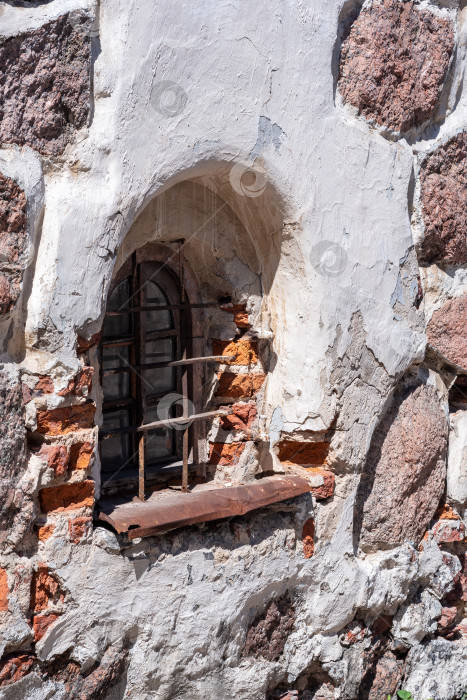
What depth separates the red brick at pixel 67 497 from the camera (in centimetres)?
220

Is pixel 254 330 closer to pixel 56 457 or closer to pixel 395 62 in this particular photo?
pixel 56 457

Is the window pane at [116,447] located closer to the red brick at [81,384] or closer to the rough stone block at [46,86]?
the red brick at [81,384]

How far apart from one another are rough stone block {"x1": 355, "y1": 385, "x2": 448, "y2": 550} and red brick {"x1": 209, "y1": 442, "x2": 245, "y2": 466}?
51cm

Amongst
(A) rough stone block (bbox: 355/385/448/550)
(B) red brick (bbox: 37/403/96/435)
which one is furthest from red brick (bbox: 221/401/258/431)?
(B) red brick (bbox: 37/403/96/435)

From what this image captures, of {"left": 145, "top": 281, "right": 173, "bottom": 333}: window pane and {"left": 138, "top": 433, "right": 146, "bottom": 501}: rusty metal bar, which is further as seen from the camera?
{"left": 145, "top": 281, "right": 173, "bottom": 333}: window pane

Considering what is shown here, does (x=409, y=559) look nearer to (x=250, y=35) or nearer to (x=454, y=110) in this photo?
(x=454, y=110)

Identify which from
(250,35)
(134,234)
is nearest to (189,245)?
(134,234)

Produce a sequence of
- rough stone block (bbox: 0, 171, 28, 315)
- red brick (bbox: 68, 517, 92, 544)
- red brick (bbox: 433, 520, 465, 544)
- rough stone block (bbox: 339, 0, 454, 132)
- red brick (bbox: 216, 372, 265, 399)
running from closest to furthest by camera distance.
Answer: rough stone block (bbox: 0, 171, 28, 315) < red brick (bbox: 68, 517, 92, 544) < rough stone block (bbox: 339, 0, 454, 132) < red brick (bbox: 216, 372, 265, 399) < red brick (bbox: 433, 520, 465, 544)

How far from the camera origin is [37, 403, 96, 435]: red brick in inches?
85.0

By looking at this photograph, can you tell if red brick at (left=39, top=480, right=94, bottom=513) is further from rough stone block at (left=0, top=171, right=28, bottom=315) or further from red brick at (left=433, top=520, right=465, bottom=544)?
red brick at (left=433, top=520, right=465, bottom=544)

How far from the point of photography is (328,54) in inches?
108

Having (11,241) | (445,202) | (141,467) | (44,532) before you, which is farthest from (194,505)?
(445,202)

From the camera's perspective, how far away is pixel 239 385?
9.63 ft

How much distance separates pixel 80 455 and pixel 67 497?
12cm
